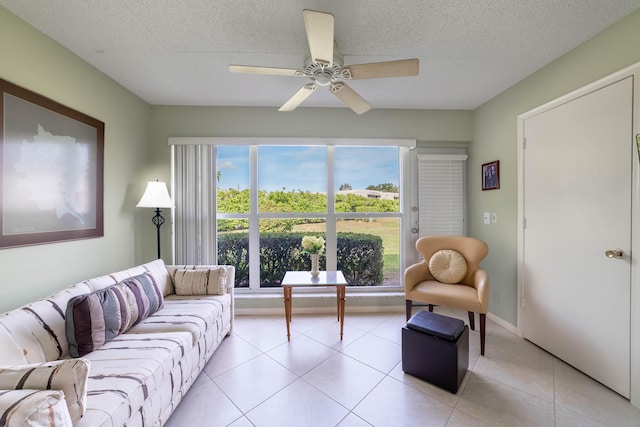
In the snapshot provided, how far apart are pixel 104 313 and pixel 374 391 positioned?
1814 millimetres

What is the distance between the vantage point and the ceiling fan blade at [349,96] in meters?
1.87

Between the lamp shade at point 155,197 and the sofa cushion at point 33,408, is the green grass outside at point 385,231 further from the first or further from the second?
the sofa cushion at point 33,408

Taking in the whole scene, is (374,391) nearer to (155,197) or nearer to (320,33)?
(320,33)

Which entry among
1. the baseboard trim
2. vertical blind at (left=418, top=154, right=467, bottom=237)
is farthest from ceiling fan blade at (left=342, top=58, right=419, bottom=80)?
the baseboard trim

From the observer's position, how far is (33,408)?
2.54ft

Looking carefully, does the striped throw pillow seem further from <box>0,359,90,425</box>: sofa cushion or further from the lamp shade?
the lamp shade

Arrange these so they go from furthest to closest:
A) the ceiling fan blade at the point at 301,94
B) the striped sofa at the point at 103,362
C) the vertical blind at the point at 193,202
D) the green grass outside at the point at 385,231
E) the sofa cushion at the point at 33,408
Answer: the green grass outside at the point at 385,231 < the vertical blind at the point at 193,202 < the ceiling fan blade at the point at 301,94 < the striped sofa at the point at 103,362 < the sofa cushion at the point at 33,408

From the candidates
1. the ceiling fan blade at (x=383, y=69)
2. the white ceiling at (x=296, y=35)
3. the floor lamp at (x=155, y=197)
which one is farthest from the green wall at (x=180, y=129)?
the ceiling fan blade at (x=383, y=69)

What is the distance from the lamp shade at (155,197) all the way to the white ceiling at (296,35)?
1022 millimetres

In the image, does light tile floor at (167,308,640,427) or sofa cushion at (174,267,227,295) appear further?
Answer: sofa cushion at (174,267,227,295)

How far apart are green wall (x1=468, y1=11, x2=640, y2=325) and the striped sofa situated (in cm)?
293

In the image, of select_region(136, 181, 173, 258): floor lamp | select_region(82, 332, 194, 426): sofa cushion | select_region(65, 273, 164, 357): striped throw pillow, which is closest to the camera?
select_region(82, 332, 194, 426): sofa cushion

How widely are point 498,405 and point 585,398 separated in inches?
24.9

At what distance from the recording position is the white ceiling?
1542 millimetres
